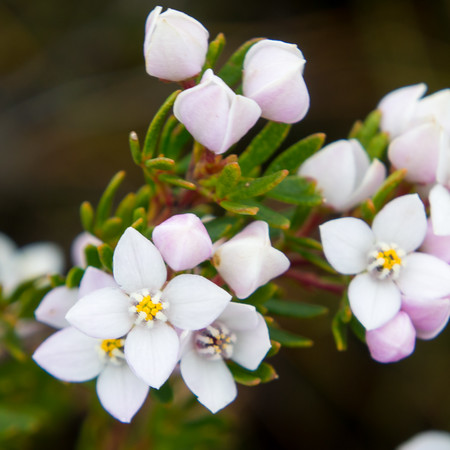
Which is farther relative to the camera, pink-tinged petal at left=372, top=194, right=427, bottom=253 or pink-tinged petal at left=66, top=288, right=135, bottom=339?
pink-tinged petal at left=372, top=194, right=427, bottom=253

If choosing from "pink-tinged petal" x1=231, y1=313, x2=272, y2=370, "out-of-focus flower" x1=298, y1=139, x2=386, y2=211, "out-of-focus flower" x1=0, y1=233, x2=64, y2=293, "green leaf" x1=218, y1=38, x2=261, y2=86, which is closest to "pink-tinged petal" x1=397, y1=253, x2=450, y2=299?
"out-of-focus flower" x1=298, y1=139, x2=386, y2=211

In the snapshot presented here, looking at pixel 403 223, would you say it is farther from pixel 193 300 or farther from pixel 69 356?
pixel 69 356

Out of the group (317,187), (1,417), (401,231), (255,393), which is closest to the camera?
(401,231)

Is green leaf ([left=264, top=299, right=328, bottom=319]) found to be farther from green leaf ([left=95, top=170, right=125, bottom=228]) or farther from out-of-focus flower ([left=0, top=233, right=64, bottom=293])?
out-of-focus flower ([left=0, top=233, right=64, bottom=293])

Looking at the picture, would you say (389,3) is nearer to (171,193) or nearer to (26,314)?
(171,193)

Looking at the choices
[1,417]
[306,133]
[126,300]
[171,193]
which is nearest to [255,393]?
[306,133]

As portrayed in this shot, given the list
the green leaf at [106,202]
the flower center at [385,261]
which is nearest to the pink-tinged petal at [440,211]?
the flower center at [385,261]
